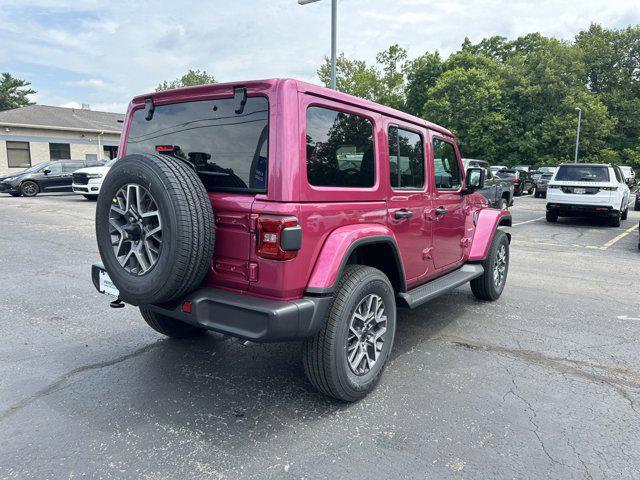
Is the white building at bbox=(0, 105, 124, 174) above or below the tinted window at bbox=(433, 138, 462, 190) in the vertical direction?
above

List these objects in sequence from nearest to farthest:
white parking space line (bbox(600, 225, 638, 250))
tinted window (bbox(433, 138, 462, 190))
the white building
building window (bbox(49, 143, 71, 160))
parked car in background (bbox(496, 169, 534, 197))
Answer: tinted window (bbox(433, 138, 462, 190)) < white parking space line (bbox(600, 225, 638, 250)) < parked car in background (bbox(496, 169, 534, 197)) < the white building < building window (bbox(49, 143, 71, 160))

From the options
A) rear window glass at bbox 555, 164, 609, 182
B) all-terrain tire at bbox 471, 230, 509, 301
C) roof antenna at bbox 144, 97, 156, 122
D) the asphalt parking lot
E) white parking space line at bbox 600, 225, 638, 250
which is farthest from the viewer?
rear window glass at bbox 555, 164, 609, 182

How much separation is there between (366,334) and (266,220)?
113 centimetres

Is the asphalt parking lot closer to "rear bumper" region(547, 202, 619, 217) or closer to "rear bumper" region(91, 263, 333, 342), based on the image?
"rear bumper" region(91, 263, 333, 342)

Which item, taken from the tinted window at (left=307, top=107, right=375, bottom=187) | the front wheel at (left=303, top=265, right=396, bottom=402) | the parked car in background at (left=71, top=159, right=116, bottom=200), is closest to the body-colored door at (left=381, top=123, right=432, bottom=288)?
the tinted window at (left=307, top=107, right=375, bottom=187)

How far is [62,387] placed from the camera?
3.23 meters

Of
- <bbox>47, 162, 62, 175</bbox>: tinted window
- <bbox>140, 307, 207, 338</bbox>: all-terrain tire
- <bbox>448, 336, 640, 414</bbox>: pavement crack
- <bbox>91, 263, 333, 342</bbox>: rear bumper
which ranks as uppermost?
<bbox>47, 162, 62, 175</bbox>: tinted window

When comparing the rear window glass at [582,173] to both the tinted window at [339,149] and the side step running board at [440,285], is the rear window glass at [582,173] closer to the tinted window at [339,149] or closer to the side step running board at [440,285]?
the side step running board at [440,285]

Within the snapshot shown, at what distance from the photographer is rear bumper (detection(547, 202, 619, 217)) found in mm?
12266

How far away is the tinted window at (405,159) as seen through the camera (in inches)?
138

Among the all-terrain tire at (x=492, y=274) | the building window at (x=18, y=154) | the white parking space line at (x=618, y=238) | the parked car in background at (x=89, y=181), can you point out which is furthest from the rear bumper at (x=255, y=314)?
the building window at (x=18, y=154)

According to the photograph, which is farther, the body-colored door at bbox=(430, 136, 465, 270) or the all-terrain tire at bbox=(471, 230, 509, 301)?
the all-terrain tire at bbox=(471, 230, 509, 301)

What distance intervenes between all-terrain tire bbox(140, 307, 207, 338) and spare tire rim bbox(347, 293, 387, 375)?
58.7 inches

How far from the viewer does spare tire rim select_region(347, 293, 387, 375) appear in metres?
3.02
